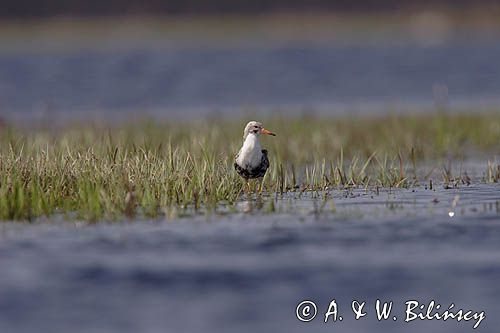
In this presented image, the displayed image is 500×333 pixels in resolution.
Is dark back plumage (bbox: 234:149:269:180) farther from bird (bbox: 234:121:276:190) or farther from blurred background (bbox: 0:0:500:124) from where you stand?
blurred background (bbox: 0:0:500:124)

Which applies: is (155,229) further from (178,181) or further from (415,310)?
(415,310)

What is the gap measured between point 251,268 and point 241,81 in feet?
118

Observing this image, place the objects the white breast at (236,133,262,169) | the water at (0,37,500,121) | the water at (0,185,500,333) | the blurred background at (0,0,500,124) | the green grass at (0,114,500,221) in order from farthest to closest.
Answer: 1. the blurred background at (0,0,500,124)
2. the water at (0,37,500,121)
3. the white breast at (236,133,262,169)
4. the green grass at (0,114,500,221)
5. the water at (0,185,500,333)

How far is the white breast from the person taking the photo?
1484 centimetres

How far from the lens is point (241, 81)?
4647cm

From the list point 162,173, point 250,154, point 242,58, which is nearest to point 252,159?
point 250,154

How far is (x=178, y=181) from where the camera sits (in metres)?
14.2

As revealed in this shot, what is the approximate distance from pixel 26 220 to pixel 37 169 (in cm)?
123

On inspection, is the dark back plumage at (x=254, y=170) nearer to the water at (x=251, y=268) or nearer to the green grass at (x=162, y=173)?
the green grass at (x=162, y=173)

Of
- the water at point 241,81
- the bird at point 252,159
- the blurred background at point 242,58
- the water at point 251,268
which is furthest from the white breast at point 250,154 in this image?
the water at point 241,81

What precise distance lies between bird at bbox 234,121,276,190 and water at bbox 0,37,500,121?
14224 mm

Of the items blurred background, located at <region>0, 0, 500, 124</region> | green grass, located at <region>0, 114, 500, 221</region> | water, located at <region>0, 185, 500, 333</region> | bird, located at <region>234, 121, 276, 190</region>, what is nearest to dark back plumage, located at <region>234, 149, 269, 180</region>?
bird, located at <region>234, 121, 276, 190</region>

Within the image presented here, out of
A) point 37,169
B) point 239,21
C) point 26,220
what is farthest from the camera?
point 239,21

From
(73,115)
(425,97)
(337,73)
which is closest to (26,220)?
(73,115)
